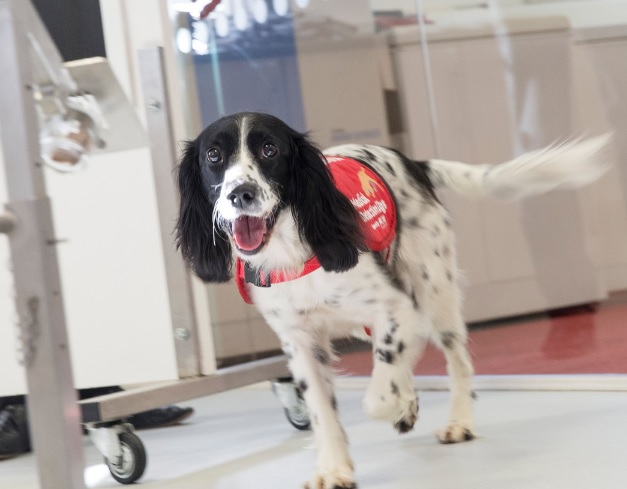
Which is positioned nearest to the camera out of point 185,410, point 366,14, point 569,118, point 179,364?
point 179,364

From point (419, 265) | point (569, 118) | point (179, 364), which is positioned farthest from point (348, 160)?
point (569, 118)

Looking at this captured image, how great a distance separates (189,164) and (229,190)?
0.32 metres

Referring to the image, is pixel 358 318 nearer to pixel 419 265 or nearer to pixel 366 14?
pixel 419 265

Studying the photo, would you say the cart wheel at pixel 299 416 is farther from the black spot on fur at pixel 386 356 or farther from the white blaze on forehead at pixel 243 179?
the white blaze on forehead at pixel 243 179

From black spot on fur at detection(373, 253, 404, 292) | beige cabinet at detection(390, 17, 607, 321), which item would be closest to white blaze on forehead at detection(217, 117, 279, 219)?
black spot on fur at detection(373, 253, 404, 292)

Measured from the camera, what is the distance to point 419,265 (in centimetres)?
256

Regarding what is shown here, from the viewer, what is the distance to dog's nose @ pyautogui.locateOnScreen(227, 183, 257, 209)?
1985 millimetres

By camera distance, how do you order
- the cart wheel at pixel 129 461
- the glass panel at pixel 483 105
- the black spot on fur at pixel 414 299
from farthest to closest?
1. the glass panel at pixel 483 105
2. the black spot on fur at pixel 414 299
3. the cart wheel at pixel 129 461

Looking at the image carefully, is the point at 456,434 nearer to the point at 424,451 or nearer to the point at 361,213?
the point at 424,451

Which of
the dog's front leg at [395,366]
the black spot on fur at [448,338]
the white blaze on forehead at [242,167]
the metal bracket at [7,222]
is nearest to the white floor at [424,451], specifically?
the dog's front leg at [395,366]

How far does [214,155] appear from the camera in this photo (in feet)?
7.09

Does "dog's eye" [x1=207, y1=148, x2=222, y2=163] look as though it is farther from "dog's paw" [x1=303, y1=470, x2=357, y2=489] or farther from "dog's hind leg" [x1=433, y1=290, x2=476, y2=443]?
"dog's hind leg" [x1=433, y1=290, x2=476, y2=443]

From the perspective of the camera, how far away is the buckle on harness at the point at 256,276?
2.21 m

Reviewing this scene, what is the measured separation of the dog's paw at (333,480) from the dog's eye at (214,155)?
0.72 metres
